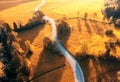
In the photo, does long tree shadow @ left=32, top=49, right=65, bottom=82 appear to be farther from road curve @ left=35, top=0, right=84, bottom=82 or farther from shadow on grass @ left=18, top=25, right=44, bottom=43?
shadow on grass @ left=18, top=25, right=44, bottom=43

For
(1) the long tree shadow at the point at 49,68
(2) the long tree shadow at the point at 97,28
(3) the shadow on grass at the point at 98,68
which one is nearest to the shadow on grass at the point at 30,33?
(1) the long tree shadow at the point at 49,68

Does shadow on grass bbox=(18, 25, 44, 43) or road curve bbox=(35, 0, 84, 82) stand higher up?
shadow on grass bbox=(18, 25, 44, 43)

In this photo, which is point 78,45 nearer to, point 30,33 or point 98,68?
point 98,68

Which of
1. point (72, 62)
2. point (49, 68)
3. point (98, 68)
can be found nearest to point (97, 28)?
point (72, 62)

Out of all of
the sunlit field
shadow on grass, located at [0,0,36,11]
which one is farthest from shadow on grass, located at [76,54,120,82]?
shadow on grass, located at [0,0,36,11]

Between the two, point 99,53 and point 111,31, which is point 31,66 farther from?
point 111,31

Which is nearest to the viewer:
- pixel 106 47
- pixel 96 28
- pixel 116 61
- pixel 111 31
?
pixel 116 61

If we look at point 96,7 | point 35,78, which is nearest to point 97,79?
point 35,78

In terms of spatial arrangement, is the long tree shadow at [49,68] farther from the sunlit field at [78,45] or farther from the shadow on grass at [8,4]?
the shadow on grass at [8,4]
